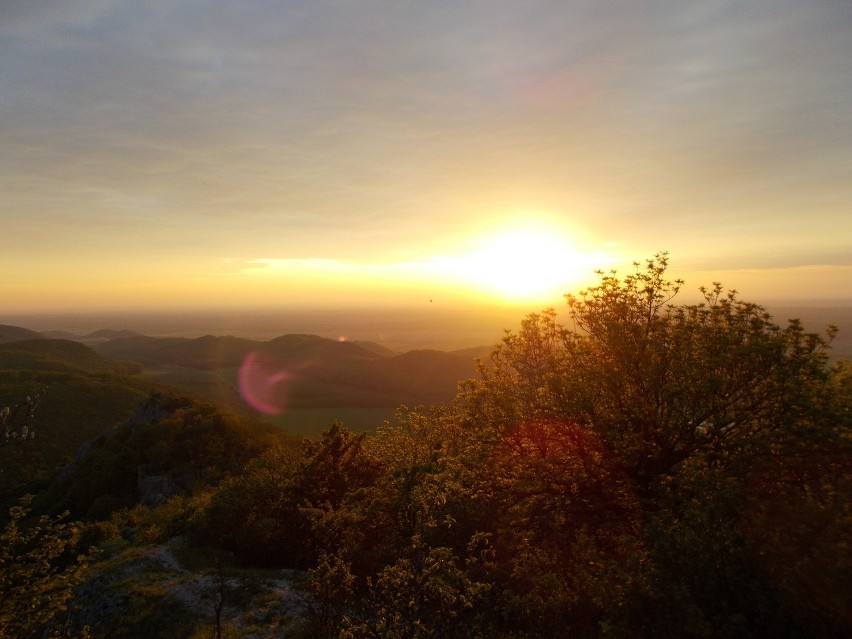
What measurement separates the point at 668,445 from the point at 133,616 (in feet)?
71.0

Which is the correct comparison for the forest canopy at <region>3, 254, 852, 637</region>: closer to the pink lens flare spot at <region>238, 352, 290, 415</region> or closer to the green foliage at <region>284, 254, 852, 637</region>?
the green foliage at <region>284, 254, 852, 637</region>

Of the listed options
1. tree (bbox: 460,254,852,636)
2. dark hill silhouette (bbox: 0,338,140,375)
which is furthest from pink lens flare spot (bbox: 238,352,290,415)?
tree (bbox: 460,254,852,636)

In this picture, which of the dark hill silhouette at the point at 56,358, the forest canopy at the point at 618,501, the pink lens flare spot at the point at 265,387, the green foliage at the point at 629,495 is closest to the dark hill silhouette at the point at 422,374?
the pink lens flare spot at the point at 265,387

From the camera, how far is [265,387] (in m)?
154

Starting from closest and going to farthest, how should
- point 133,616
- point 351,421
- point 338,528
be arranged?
1. point 133,616
2. point 338,528
3. point 351,421

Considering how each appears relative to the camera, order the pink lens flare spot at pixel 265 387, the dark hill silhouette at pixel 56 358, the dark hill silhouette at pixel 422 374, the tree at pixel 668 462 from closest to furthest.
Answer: the tree at pixel 668 462 < the pink lens flare spot at pixel 265 387 < the dark hill silhouette at pixel 422 374 < the dark hill silhouette at pixel 56 358

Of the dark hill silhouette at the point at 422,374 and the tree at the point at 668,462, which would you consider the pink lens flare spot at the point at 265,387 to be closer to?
the dark hill silhouette at the point at 422,374

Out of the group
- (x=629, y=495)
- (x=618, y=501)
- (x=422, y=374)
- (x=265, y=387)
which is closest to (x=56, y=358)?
(x=265, y=387)

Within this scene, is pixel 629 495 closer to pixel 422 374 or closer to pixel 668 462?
pixel 668 462

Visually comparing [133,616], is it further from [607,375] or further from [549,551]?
[607,375]

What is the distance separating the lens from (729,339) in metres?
14.8

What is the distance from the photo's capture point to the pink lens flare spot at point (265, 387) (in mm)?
124494

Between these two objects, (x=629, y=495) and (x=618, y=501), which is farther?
(x=618, y=501)

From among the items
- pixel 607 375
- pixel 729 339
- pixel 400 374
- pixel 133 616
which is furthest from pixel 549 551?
pixel 400 374
